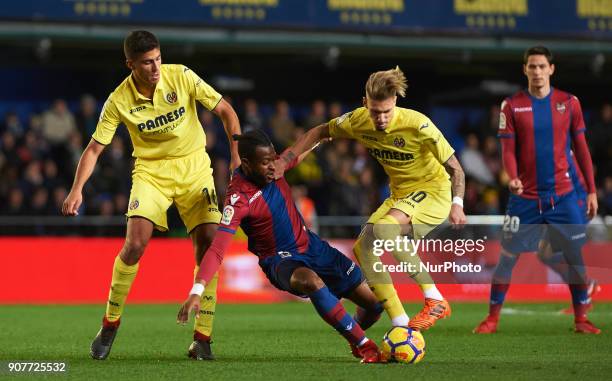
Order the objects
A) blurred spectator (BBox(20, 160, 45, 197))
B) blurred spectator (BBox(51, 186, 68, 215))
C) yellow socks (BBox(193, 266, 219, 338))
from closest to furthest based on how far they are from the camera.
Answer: yellow socks (BBox(193, 266, 219, 338))
blurred spectator (BBox(51, 186, 68, 215))
blurred spectator (BBox(20, 160, 45, 197))

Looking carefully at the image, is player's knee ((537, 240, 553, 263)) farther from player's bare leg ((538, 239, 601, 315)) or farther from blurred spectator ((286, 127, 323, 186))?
blurred spectator ((286, 127, 323, 186))

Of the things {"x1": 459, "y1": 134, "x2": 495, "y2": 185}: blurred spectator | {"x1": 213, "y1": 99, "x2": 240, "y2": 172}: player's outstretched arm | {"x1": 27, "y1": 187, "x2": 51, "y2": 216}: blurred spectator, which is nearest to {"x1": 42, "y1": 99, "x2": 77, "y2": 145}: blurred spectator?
{"x1": 27, "y1": 187, "x2": 51, "y2": 216}: blurred spectator

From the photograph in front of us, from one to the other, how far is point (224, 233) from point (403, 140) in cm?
192

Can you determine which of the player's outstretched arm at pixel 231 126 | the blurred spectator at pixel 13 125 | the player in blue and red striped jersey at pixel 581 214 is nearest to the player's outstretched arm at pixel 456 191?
the player's outstretched arm at pixel 231 126

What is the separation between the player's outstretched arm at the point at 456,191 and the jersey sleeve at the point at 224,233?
142 cm

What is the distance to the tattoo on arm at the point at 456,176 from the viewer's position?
8.16m

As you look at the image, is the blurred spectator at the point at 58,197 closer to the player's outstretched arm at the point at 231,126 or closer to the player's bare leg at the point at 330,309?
the player's outstretched arm at the point at 231,126

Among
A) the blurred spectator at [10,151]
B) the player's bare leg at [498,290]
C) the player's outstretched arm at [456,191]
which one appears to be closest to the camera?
the player's outstretched arm at [456,191]

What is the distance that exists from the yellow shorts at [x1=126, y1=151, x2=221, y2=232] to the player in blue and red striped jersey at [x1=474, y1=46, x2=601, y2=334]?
9.22 ft

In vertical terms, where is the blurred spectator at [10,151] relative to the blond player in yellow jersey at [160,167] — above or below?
below

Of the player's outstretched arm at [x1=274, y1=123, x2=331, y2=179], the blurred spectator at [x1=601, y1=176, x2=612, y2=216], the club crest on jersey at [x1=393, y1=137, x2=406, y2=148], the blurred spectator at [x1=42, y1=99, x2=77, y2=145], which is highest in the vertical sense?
the player's outstretched arm at [x1=274, y1=123, x2=331, y2=179]

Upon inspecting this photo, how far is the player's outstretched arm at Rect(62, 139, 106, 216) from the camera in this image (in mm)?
7754

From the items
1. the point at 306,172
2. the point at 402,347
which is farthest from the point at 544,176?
the point at 306,172

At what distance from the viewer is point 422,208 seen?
8.84 meters
